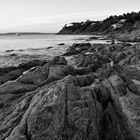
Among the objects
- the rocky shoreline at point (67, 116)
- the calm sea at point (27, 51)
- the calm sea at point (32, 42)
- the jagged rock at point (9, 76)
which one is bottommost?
the calm sea at point (32, 42)

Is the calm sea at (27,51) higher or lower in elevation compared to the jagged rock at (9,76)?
lower

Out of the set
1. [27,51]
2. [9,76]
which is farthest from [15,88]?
[27,51]

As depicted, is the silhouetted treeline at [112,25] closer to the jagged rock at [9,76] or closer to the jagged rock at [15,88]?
the jagged rock at [9,76]

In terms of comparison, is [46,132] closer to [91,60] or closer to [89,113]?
[89,113]

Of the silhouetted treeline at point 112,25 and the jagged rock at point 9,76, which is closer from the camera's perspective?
the jagged rock at point 9,76

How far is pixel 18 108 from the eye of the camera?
9.95m

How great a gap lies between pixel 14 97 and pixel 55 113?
5.53 m

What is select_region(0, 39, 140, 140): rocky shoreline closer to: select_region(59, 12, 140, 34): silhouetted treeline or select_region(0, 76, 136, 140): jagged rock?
select_region(0, 76, 136, 140): jagged rock

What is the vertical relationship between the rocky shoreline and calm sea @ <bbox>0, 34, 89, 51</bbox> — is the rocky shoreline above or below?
above

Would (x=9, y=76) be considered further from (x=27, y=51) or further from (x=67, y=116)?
(x=27, y=51)

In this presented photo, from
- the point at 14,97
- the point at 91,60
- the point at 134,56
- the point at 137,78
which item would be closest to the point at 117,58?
the point at 134,56

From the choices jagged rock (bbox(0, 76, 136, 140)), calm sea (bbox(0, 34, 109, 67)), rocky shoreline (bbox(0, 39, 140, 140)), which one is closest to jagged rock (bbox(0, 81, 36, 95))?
rocky shoreline (bbox(0, 39, 140, 140))

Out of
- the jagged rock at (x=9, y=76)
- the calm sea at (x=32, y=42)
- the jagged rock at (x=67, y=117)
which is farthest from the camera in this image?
the calm sea at (x=32, y=42)

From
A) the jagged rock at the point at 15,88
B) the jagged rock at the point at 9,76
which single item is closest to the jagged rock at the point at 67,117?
the jagged rock at the point at 15,88
